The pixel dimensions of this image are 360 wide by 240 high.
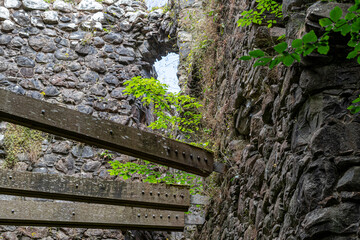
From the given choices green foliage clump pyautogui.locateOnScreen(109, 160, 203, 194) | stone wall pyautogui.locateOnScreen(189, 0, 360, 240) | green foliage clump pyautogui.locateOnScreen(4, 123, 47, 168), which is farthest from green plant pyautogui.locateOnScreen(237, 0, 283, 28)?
green foliage clump pyautogui.locateOnScreen(4, 123, 47, 168)

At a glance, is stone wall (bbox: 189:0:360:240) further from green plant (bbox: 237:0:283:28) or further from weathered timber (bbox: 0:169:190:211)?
weathered timber (bbox: 0:169:190:211)

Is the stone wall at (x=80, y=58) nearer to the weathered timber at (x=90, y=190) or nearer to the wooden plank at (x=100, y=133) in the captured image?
the weathered timber at (x=90, y=190)

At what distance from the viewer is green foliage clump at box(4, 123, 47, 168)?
7.83m

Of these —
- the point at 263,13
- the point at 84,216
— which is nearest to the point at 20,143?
the point at 84,216

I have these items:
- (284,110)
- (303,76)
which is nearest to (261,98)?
(284,110)

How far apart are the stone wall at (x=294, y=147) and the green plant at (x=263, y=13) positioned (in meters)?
0.11

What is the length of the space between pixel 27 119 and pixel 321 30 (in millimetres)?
2387

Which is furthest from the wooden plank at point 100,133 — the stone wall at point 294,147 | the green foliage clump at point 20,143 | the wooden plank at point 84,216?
the green foliage clump at point 20,143

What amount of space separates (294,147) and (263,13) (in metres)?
2.03

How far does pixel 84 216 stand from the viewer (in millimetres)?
5281

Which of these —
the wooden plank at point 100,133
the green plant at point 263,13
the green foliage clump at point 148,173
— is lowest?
the wooden plank at point 100,133

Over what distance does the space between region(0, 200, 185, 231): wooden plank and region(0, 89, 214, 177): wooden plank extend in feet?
4.08

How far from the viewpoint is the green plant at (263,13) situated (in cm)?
409

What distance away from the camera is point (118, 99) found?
28.7 ft
